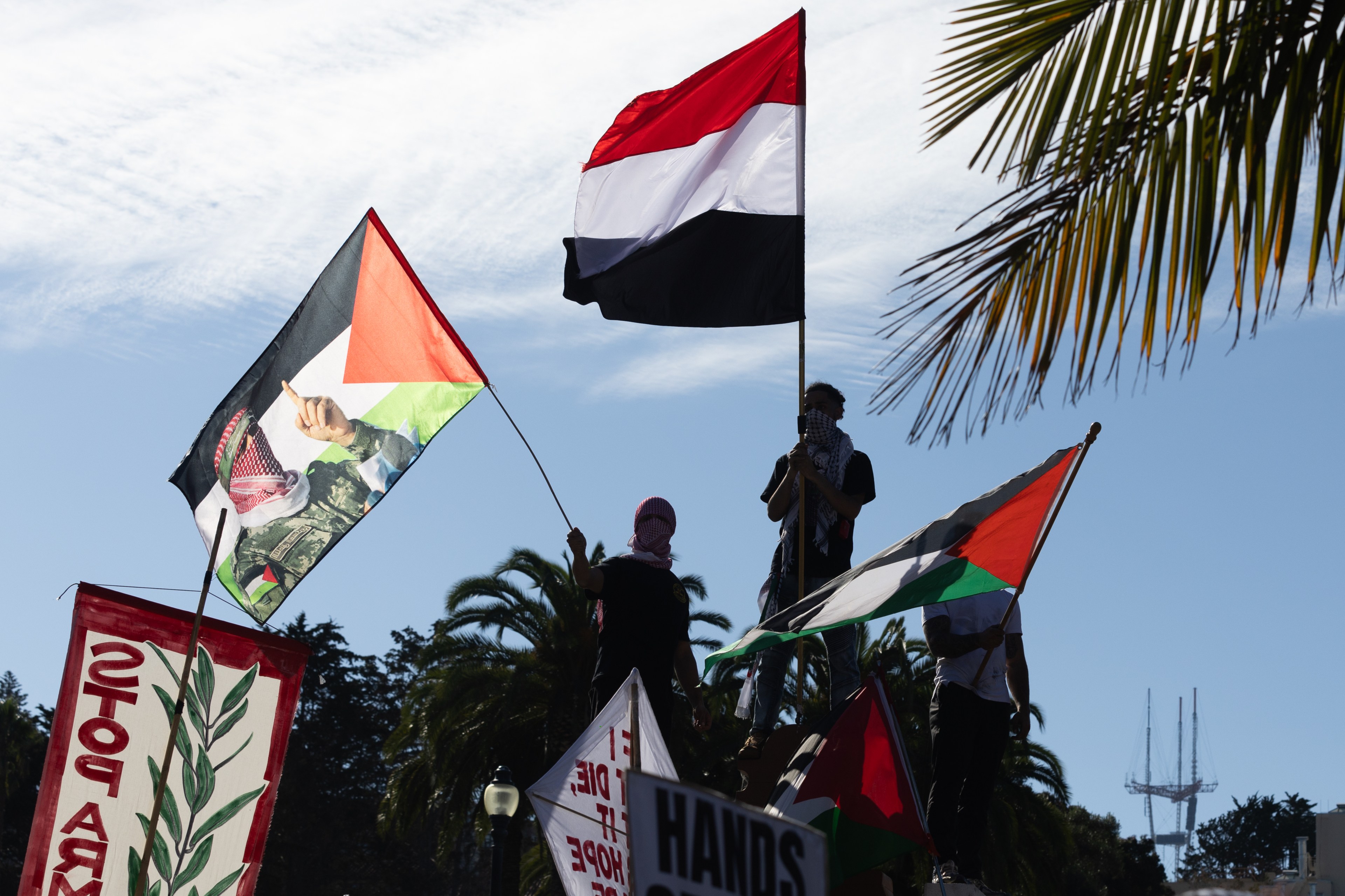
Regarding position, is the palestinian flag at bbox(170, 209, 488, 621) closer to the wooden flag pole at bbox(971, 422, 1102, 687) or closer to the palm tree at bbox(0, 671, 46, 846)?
the wooden flag pole at bbox(971, 422, 1102, 687)

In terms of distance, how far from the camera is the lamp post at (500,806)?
45.2ft

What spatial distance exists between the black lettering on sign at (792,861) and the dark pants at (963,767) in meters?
3.75

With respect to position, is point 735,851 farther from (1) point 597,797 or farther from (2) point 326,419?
(2) point 326,419

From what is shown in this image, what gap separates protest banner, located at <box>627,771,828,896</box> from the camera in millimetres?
2926

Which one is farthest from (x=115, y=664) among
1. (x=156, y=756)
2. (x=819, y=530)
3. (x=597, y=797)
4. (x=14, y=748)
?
(x=14, y=748)

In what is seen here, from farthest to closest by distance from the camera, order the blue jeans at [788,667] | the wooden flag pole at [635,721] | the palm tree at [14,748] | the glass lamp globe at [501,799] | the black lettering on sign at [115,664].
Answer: the palm tree at [14,748] < the glass lamp globe at [501,799] < the blue jeans at [788,667] < the black lettering on sign at [115,664] < the wooden flag pole at [635,721]

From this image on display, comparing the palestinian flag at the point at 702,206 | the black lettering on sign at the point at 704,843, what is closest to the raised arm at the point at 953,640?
the palestinian flag at the point at 702,206

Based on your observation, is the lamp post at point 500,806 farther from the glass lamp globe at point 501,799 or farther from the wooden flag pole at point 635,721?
the wooden flag pole at point 635,721

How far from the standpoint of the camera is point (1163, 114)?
123 inches

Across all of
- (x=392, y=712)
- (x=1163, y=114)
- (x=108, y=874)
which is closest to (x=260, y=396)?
(x=108, y=874)

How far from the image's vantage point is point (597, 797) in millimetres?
6793

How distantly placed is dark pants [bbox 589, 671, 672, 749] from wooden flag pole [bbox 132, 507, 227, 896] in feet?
6.56

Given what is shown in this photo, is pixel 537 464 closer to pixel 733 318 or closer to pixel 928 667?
pixel 733 318

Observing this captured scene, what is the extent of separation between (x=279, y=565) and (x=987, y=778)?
379 centimetres
